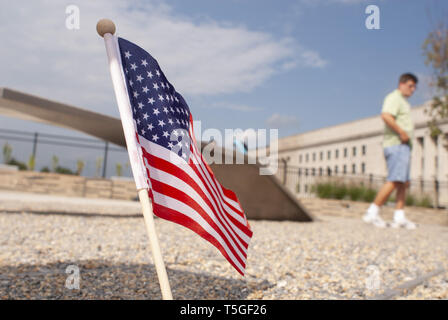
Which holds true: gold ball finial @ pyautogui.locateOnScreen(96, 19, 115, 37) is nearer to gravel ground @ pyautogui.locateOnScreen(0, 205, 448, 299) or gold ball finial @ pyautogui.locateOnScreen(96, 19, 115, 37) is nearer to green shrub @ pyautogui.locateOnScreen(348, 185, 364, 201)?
gravel ground @ pyautogui.locateOnScreen(0, 205, 448, 299)

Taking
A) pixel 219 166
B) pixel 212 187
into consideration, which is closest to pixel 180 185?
pixel 212 187

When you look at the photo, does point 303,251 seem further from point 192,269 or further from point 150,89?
point 150,89

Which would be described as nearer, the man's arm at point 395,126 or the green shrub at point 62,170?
the man's arm at point 395,126

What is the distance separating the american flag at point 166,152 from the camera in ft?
6.30

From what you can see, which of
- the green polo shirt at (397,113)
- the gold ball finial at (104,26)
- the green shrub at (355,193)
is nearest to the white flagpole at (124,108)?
the gold ball finial at (104,26)

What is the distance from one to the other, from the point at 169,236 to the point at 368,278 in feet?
8.14

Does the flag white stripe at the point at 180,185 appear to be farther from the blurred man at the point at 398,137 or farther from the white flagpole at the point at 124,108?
the blurred man at the point at 398,137

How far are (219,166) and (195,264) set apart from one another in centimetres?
384

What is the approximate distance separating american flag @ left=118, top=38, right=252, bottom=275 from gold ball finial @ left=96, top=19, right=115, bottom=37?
82 mm

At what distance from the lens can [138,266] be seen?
3549 mm

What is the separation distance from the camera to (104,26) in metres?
1.82

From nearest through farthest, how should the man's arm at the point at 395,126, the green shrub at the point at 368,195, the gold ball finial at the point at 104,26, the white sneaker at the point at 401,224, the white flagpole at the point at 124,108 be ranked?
the white flagpole at the point at 124,108 → the gold ball finial at the point at 104,26 → the man's arm at the point at 395,126 → the white sneaker at the point at 401,224 → the green shrub at the point at 368,195

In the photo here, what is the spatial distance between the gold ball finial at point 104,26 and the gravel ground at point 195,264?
1751 millimetres
